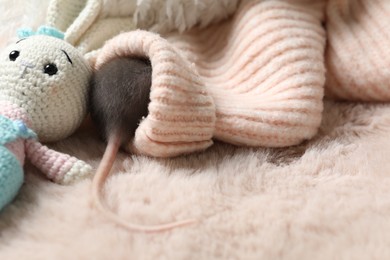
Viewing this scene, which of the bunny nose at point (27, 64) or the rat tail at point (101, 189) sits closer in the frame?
the rat tail at point (101, 189)

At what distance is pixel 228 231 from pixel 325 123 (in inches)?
12.0

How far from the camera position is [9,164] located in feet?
1.80

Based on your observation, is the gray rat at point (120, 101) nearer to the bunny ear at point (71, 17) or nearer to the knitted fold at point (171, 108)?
the knitted fold at point (171, 108)

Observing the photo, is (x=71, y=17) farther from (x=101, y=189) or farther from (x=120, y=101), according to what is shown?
(x=101, y=189)

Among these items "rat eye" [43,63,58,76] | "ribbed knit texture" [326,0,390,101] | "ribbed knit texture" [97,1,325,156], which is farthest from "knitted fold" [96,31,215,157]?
"ribbed knit texture" [326,0,390,101]

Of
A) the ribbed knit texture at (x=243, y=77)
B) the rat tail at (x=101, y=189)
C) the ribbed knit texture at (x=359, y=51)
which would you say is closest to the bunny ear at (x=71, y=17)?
the ribbed knit texture at (x=243, y=77)

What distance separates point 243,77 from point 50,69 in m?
0.29

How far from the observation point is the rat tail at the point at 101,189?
0.51 m

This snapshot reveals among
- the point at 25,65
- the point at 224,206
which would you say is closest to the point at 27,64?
the point at 25,65

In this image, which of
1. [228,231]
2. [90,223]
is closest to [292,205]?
[228,231]

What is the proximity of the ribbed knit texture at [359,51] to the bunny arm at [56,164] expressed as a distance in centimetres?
42

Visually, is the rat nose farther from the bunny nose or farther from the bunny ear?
the bunny ear

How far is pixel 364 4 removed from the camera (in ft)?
2.71

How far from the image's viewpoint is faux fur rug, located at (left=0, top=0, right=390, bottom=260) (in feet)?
1.64
